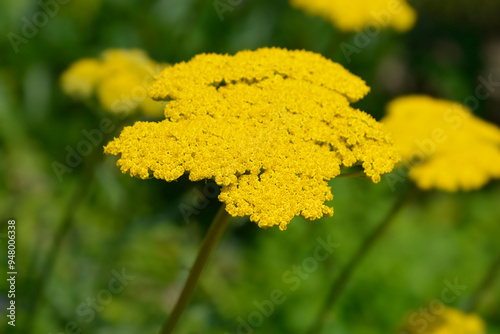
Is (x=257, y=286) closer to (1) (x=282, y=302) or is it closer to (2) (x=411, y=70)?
(1) (x=282, y=302)

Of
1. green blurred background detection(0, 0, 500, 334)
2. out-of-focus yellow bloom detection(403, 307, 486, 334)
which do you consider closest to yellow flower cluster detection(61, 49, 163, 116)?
green blurred background detection(0, 0, 500, 334)

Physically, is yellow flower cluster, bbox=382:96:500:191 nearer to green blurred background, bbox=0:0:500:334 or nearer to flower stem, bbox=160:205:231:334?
green blurred background, bbox=0:0:500:334

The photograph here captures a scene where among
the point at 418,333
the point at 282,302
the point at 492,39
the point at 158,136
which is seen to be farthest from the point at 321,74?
the point at 492,39

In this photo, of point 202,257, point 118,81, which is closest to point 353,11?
point 118,81

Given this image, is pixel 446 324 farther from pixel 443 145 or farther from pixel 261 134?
pixel 261 134

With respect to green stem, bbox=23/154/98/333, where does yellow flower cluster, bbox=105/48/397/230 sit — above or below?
above

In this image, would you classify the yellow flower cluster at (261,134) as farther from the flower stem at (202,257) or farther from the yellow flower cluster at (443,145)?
the yellow flower cluster at (443,145)

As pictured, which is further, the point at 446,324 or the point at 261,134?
the point at 446,324
